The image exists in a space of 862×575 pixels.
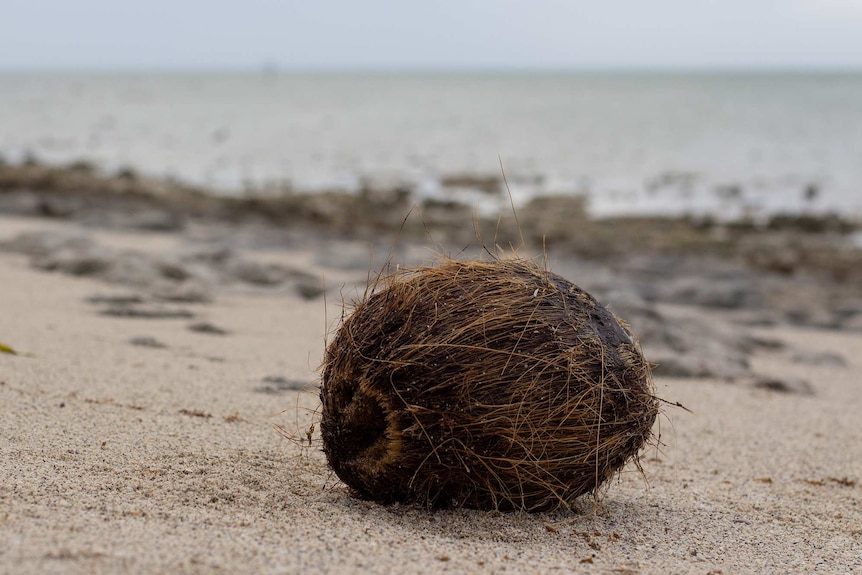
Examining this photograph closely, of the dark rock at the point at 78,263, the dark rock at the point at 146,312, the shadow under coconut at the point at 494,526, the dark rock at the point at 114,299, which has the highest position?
the dark rock at the point at 78,263

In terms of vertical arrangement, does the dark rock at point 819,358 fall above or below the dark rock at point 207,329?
below

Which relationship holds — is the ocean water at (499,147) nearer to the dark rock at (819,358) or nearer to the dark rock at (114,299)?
the dark rock at (819,358)

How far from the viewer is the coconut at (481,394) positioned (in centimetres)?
401

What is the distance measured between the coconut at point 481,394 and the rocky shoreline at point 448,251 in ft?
10.2

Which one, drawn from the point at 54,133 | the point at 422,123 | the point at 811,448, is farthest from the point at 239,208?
the point at 422,123

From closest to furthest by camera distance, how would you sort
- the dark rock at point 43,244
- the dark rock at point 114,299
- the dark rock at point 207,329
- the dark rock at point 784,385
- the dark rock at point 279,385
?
the dark rock at point 279,385 → the dark rock at point 784,385 → the dark rock at point 207,329 → the dark rock at point 114,299 → the dark rock at point 43,244

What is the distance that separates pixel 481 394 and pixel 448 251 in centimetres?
824

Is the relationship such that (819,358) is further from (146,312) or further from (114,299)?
(114,299)

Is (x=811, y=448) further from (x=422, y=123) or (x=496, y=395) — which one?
(x=422, y=123)

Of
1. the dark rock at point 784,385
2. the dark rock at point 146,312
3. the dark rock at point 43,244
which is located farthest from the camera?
the dark rock at point 43,244

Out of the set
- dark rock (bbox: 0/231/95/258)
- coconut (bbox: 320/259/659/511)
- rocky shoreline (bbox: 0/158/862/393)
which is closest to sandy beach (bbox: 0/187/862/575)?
coconut (bbox: 320/259/659/511)

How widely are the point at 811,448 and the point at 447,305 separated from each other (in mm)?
3952

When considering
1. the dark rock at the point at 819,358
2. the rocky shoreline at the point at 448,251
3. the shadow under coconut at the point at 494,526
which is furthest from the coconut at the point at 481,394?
the dark rock at the point at 819,358

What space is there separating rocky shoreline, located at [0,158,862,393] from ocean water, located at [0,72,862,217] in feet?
13.5
